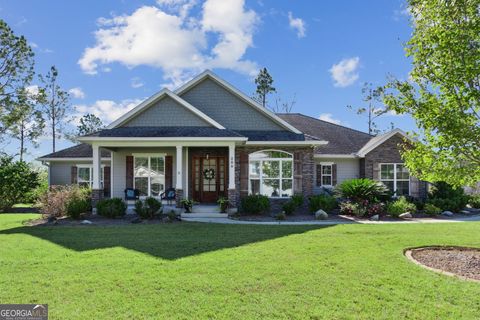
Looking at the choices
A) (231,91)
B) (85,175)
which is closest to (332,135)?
(231,91)

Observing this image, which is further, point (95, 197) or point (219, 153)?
point (219, 153)

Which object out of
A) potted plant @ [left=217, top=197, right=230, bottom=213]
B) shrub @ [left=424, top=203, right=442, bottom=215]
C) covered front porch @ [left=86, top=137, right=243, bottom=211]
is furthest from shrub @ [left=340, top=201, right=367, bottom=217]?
covered front porch @ [left=86, top=137, right=243, bottom=211]

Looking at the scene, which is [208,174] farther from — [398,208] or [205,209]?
[398,208]

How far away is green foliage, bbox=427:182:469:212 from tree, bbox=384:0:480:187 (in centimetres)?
1035

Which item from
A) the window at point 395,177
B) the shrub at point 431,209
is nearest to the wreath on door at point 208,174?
the window at point 395,177

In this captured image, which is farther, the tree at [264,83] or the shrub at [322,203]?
the tree at [264,83]

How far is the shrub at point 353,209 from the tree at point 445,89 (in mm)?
7512

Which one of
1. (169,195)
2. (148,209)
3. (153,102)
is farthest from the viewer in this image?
(153,102)

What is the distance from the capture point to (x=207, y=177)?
17.0m

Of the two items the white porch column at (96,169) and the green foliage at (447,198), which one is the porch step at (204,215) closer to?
the white porch column at (96,169)

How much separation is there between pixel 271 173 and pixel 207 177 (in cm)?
329

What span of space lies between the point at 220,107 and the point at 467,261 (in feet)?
42.5

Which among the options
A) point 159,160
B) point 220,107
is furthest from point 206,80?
point 159,160

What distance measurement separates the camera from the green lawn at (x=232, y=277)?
172 inches
